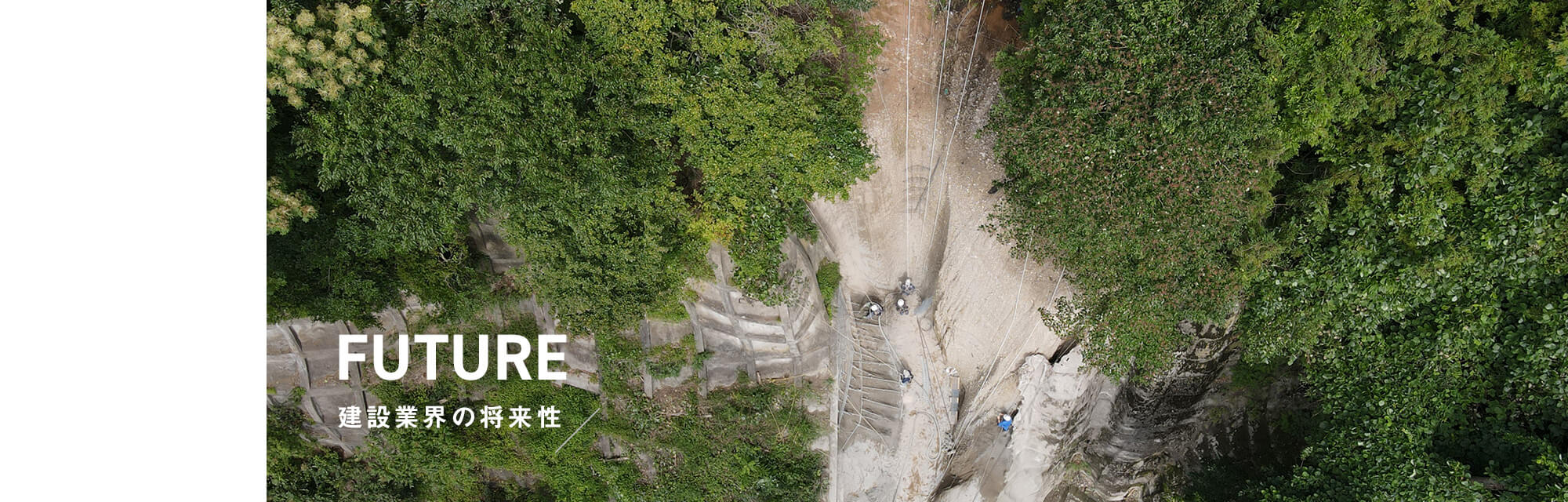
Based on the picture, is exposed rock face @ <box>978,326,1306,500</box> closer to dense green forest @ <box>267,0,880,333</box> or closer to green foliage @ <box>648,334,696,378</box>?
dense green forest @ <box>267,0,880,333</box>

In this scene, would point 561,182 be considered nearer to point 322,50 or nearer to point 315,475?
point 322,50

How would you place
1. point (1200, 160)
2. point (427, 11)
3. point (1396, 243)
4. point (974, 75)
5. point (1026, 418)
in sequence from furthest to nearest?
point (1026, 418) → point (974, 75) → point (1396, 243) → point (1200, 160) → point (427, 11)

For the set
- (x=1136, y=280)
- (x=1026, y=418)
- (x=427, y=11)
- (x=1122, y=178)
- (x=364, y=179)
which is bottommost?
(x=1026, y=418)

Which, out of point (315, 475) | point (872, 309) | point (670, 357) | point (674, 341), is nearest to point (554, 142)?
point (674, 341)

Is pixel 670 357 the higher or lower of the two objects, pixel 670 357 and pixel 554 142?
the lower

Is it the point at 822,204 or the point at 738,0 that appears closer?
the point at 738,0

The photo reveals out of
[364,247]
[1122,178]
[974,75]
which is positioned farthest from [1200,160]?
[364,247]

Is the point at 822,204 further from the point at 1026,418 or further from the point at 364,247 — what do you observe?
the point at 364,247
